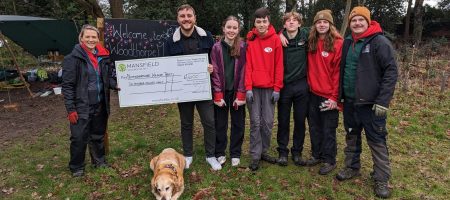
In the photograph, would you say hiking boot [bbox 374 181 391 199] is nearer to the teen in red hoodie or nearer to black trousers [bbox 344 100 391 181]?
black trousers [bbox 344 100 391 181]

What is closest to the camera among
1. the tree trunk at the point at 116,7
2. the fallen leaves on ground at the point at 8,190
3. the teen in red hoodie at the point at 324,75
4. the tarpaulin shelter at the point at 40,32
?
the teen in red hoodie at the point at 324,75

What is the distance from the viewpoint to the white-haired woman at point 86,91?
4688mm

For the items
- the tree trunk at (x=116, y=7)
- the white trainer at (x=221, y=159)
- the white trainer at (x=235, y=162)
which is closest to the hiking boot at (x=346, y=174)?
the white trainer at (x=235, y=162)

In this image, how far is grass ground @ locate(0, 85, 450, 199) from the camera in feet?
15.4

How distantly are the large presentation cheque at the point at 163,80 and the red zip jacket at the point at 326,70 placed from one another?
4.92 ft

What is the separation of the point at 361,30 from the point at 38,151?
5951 mm

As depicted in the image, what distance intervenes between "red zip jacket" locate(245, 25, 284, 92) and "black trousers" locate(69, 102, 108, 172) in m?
2.21

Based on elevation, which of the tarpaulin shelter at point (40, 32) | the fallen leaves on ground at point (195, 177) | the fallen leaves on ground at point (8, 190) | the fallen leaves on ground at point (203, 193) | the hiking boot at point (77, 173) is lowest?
the fallen leaves on ground at point (8, 190)

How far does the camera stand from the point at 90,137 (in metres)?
5.23

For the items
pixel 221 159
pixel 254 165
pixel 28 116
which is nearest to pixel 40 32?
pixel 28 116

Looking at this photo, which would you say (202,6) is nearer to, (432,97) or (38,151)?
(432,97)

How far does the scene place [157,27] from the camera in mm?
5555

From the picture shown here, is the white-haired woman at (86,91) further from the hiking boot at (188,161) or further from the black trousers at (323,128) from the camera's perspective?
the black trousers at (323,128)

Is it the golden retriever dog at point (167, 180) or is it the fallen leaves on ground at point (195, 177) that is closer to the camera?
the golden retriever dog at point (167, 180)
